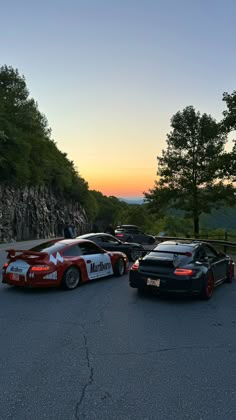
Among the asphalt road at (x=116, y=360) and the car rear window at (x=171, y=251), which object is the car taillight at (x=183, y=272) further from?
the asphalt road at (x=116, y=360)

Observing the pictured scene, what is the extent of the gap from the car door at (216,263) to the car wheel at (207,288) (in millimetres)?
439

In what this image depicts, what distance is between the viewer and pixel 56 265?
8914 millimetres

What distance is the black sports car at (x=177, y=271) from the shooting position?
318 inches

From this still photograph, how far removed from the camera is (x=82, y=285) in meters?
10.0

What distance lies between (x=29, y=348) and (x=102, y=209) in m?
141

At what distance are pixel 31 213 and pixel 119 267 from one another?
140ft

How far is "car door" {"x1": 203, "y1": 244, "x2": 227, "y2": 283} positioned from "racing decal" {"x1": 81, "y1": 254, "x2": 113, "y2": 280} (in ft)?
9.85

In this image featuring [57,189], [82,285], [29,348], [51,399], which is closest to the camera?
[51,399]

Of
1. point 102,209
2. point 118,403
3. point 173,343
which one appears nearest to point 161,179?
point 173,343

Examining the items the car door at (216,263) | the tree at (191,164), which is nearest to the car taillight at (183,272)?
the car door at (216,263)

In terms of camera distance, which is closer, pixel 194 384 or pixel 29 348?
pixel 194 384

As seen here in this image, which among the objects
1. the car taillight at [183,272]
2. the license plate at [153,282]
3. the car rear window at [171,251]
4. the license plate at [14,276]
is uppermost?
the car rear window at [171,251]

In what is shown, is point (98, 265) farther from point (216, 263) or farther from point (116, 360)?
point (116, 360)

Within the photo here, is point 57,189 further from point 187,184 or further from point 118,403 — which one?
point 118,403
